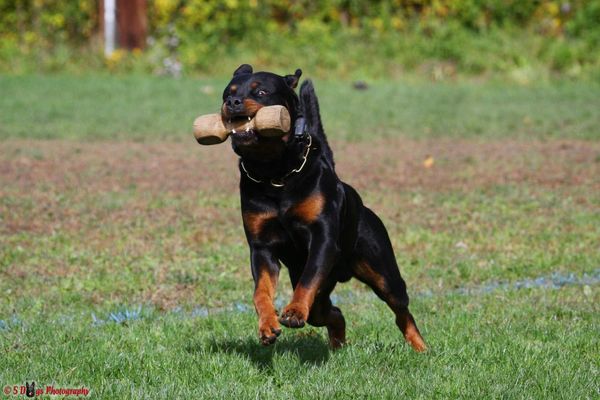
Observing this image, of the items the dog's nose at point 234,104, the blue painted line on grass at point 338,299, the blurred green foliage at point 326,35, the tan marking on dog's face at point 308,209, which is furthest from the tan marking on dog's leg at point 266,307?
the blurred green foliage at point 326,35

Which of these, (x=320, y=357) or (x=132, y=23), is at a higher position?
(x=132, y=23)

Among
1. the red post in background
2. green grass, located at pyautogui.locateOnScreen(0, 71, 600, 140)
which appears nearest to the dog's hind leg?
green grass, located at pyautogui.locateOnScreen(0, 71, 600, 140)

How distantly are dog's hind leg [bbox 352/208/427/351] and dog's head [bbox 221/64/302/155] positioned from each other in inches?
30.5

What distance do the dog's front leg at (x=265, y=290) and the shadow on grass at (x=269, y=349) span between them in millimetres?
424

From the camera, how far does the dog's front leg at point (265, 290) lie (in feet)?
15.4

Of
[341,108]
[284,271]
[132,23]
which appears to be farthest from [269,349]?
[132,23]

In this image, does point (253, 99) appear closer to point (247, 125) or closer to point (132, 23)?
point (247, 125)

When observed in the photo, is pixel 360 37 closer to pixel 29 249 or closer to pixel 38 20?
pixel 38 20

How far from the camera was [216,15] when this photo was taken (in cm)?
2409

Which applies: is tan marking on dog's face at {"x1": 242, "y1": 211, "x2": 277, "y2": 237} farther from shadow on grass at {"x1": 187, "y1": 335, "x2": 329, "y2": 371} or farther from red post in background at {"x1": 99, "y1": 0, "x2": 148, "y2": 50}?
red post in background at {"x1": 99, "y1": 0, "x2": 148, "y2": 50}

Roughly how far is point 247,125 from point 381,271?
3.87ft

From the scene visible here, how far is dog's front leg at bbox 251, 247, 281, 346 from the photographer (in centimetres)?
470

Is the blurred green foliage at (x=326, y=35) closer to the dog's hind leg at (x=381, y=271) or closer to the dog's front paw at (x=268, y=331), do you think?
the dog's hind leg at (x=381, y=271)

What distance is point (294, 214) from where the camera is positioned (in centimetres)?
514
